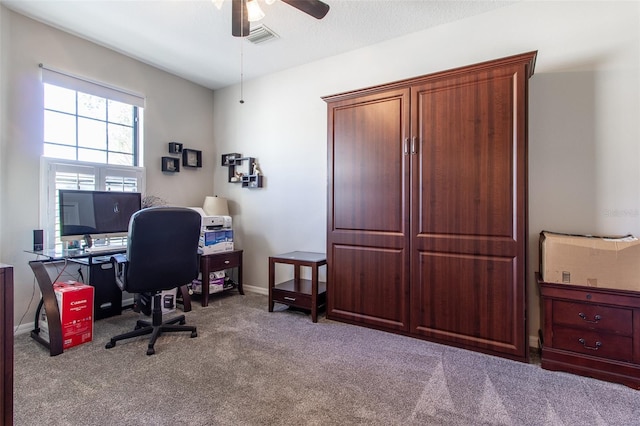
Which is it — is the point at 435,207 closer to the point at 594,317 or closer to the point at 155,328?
the point at 594,317

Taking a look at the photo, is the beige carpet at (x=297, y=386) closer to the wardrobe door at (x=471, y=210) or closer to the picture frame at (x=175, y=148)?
the wardrobe door at (x=471, y=210)

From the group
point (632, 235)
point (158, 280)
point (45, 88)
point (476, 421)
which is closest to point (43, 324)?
point (158, 280)

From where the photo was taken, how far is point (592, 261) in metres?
2.03

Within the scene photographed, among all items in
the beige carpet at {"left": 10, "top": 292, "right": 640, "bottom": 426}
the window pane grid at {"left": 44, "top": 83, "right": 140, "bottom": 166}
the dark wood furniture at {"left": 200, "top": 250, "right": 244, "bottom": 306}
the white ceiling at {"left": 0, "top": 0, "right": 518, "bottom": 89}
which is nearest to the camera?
the beige carpet at {"left": 10, "top": 292, "right": 640, "bottom": 426}

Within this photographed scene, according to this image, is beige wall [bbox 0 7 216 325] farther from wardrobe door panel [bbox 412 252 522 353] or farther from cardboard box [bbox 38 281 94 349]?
wardrobe door panel [bbox 412 252 522 353]

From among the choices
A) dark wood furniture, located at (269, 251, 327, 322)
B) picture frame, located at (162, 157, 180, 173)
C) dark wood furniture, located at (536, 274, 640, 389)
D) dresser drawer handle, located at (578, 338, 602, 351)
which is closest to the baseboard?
dark wood furniture, located at (269, 251, 327, 322)

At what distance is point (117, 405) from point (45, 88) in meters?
2.97

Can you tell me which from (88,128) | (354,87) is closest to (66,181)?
(88,128)

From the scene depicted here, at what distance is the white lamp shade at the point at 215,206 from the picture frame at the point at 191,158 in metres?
0.53

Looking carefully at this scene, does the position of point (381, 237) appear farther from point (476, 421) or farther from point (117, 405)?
point (117, 405)

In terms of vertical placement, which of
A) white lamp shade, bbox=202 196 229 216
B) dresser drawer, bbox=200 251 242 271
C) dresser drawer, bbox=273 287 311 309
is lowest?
dresser drawer, bbox=273 287 311 309

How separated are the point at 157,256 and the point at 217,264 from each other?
4.42 ft

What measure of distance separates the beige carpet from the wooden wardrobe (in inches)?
10.2

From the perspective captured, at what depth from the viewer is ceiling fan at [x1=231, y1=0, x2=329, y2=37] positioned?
6.45 feet
